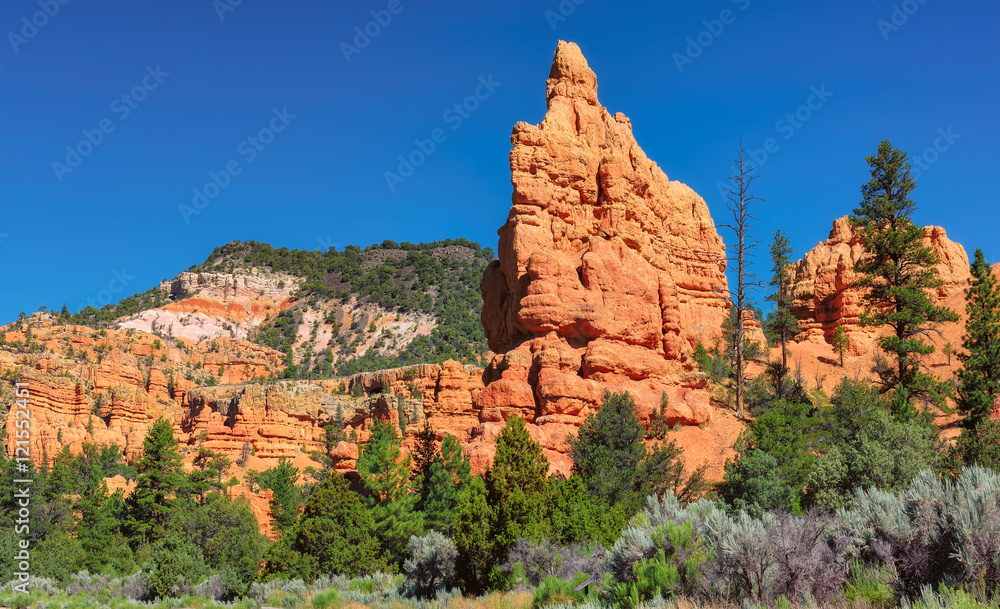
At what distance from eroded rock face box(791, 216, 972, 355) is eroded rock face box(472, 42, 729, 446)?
36.8ft

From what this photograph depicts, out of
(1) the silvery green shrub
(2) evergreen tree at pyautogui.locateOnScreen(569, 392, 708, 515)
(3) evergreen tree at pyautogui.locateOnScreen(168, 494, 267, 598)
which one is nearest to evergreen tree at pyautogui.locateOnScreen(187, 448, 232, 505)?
(3) evergreen tree at pyautogui.locateOnScreen(168, 494, 267, 598)

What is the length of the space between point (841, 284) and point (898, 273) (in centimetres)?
1893

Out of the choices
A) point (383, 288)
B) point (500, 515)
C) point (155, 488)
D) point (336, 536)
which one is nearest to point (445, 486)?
point (336, 536)

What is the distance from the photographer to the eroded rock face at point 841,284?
50906 mm

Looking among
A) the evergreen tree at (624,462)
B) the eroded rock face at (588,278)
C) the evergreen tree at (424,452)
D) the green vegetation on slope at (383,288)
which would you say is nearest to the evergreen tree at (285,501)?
the evergreen tree at (424,452)

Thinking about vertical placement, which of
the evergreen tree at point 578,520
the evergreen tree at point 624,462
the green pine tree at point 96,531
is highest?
the evergreen tree at point 624,462

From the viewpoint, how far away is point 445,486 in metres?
30.6

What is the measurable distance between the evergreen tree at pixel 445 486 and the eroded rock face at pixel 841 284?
31.8 meters

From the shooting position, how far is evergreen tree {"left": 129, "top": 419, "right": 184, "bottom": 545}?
40.2 metres

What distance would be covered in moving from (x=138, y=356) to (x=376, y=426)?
67946 millimetres

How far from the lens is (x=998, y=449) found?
23.7 metres

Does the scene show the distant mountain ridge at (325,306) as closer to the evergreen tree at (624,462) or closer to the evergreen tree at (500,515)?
the evergreen tree at (624,462)

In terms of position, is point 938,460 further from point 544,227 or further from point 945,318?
point 544,227

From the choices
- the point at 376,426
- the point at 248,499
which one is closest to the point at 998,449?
the point at 376,426
